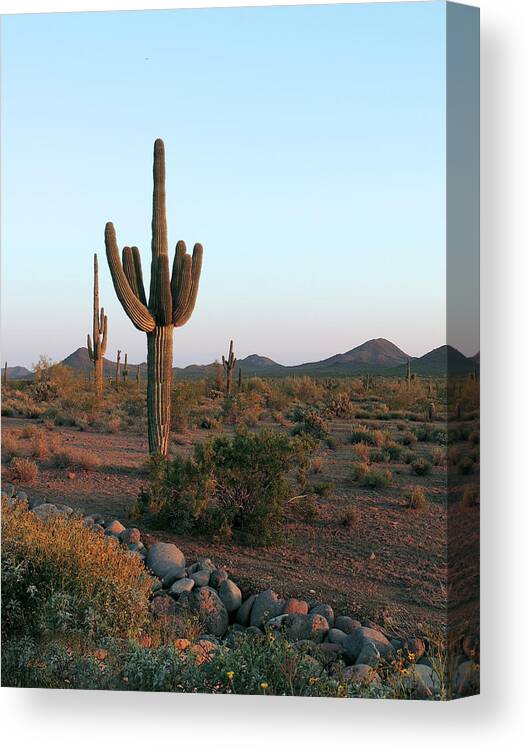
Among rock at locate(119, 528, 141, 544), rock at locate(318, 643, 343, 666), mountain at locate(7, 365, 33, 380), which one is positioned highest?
mountain at locate(7, 365, 33, 380)

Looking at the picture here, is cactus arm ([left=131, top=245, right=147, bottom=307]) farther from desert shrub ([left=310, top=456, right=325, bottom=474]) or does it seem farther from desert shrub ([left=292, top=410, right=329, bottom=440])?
desert shrub ([left=292, top=410, right=329, bottom=440])

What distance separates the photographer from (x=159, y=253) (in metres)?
8.84

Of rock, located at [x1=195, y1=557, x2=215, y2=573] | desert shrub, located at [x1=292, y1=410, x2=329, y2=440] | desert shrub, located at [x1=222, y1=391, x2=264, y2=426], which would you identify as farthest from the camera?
desert shrub, located at [x1=222, y1=391, x2=264, y2=426]

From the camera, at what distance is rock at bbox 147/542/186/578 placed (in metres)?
7.66

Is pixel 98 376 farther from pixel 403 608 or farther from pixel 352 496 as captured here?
pixel 403 608

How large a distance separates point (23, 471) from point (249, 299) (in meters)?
2.85

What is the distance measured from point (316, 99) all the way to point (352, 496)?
3625 millimetres

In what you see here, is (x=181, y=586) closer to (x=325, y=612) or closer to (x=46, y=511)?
(x=325, y=612)


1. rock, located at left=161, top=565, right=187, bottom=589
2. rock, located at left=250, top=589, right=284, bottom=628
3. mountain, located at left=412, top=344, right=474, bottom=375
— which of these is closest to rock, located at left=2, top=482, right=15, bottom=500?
rock, located at left=161, top=565, right=187, bottom=589

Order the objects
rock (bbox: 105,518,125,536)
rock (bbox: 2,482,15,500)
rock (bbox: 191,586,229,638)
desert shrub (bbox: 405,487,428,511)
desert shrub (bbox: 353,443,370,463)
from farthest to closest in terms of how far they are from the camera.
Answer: desert shrub (bbox: 353,443,370,463) < rock (bbox: 2,482,15,500) < desert shrub (bbox: 405,487,428,511) < rock (bbox: 105,518,125,536) < rock (bbox: 191,586,229,638)

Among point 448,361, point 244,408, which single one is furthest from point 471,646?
point 244,408


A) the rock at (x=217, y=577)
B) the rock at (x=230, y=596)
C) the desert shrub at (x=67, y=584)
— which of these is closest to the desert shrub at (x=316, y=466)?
the rock at (x=217, y=577)

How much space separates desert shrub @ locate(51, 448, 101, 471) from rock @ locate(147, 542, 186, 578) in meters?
2.03

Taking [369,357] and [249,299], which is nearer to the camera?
[249,299]
